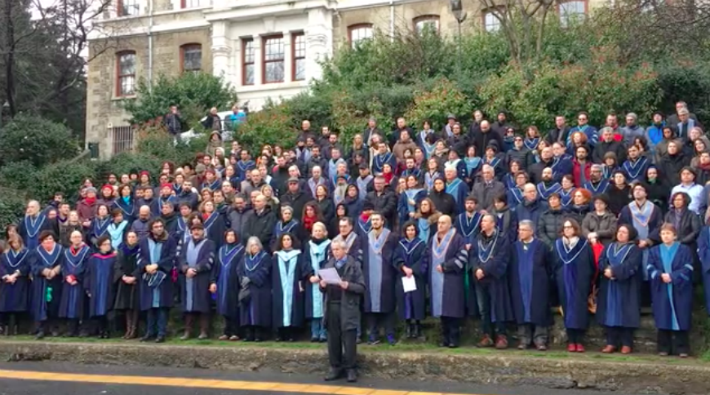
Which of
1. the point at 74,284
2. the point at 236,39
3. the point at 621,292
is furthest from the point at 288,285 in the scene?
the point at 236,39

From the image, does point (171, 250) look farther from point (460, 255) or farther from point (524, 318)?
point (524, 318)

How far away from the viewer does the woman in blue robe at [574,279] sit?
971 centimetres

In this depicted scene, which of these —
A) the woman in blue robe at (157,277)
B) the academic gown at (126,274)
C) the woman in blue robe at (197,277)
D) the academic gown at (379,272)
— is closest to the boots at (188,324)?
the woman in blue robe at (197,277)

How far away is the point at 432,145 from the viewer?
52.6 ft

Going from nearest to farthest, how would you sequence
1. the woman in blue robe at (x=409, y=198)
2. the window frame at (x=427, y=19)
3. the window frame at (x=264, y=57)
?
the woman in blue robe at (x=409, y=198) → the window frame at (x=427, y=19) → the window frame at (x=264, y=57)

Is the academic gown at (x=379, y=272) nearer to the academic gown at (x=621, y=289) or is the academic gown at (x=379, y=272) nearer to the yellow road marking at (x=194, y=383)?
the yellow road marking at (x=194, y=383)

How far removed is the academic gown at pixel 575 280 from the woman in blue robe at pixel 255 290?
414 centimetres

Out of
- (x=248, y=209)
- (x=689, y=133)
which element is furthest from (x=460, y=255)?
(x=689, y=133)

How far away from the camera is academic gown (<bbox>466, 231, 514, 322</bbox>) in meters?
10.0

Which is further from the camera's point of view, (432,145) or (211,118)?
(211,118)

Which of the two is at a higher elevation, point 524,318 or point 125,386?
point 524,318

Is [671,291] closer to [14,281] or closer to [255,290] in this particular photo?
[255,290]


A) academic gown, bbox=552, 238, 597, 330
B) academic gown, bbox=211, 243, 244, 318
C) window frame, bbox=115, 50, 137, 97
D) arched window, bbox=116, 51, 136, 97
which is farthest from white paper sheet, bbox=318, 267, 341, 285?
arched window, bbox=116, 51, 136, 97

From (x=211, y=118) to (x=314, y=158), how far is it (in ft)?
25.3
